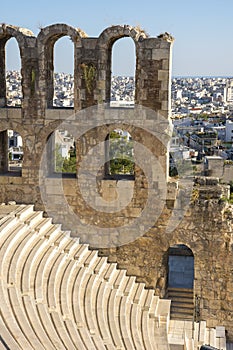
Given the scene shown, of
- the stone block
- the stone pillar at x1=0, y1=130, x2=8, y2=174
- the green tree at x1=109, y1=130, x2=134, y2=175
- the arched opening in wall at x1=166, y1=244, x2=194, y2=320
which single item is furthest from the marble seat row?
the green tree at x1=109, y1=130, x2=134, y2=175

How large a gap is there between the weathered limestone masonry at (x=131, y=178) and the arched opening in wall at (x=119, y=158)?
0.43m

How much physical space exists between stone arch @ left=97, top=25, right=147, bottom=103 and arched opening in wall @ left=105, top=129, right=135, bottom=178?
1.26 meters

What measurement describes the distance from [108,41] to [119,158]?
15.1m

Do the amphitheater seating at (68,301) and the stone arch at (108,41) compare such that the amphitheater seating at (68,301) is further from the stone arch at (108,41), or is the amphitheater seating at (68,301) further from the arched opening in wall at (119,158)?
the stone arch at (108,41)

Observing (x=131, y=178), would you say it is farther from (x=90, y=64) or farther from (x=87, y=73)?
(x=90, y=64)

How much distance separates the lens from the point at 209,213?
12734 mm

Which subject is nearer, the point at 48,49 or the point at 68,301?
the point at 68,301

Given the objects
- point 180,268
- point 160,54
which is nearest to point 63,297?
point 160,54

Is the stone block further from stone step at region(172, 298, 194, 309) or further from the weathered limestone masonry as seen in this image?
stone step at region(172, 298, 194, 309)

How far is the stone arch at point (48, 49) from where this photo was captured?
1266cm

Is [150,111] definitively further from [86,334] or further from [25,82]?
[86,334]

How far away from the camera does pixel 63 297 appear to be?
34.3ft

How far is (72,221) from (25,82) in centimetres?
356

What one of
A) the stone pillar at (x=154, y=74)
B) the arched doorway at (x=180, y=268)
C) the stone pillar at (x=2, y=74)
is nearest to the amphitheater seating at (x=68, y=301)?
the arched doorway at (x=180, y=268)
